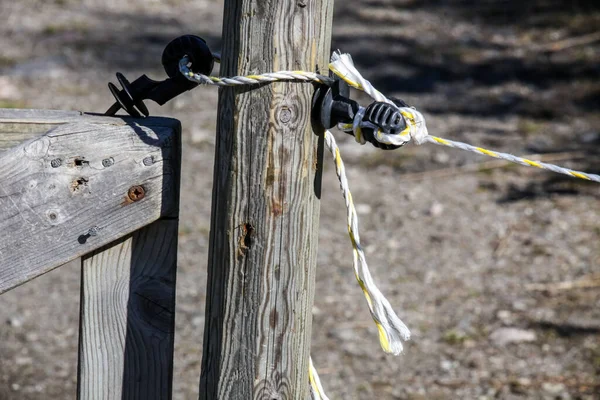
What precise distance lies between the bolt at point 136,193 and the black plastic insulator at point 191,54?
0.27 m

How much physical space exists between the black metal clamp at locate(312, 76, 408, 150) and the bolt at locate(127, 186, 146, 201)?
40cm

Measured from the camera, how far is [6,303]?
440 cm

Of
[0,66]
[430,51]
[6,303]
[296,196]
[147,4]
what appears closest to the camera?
[296,196]

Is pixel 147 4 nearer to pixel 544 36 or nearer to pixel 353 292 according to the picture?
pixel 544 36

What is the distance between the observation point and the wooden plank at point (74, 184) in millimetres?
1615

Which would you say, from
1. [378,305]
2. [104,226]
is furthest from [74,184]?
[378,305]

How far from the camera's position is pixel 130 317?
6.00 ft

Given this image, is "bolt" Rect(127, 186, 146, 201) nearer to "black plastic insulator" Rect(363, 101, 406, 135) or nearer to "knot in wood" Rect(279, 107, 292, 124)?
"knot in wood" Rect(279, 107, 292, 124)

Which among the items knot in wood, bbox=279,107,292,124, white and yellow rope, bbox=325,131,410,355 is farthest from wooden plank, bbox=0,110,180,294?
white and yellow rope, bbox=325,131,410,355

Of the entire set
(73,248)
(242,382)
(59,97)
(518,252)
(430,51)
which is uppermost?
(430,51)

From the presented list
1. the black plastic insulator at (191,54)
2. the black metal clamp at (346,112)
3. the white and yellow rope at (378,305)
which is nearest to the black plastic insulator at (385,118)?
the black metal clamp at (346,112)

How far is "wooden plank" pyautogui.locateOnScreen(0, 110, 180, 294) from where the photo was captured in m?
1.62

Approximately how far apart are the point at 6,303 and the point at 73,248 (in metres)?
2.99

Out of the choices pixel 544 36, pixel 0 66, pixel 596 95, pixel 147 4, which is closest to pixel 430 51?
pixel 544 36
